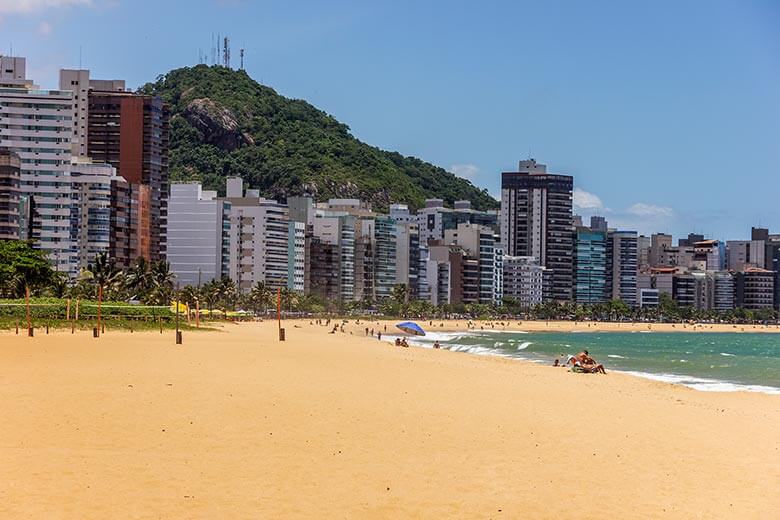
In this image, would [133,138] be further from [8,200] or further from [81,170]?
[8,200]

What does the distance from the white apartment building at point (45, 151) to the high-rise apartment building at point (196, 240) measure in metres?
39.7

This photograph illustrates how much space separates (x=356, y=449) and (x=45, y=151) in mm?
132413

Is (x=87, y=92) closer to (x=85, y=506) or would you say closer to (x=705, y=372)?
(x=705, y=372)

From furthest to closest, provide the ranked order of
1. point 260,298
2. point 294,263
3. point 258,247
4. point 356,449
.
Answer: point 294,263 → point 258,247 → point 260,298 → point 356,449

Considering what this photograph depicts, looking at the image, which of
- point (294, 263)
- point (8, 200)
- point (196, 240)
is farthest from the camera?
point (294, 263)

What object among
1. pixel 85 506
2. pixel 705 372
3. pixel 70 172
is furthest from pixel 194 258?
pixel 85 506

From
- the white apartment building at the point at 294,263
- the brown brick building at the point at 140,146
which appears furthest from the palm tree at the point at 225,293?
the white apartment building at the point at 294,263

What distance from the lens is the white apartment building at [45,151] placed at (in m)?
140

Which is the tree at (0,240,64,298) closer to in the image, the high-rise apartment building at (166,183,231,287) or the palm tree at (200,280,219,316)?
the palm tree at (200,280,219,316)

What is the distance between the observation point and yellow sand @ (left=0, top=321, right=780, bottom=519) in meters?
14.3

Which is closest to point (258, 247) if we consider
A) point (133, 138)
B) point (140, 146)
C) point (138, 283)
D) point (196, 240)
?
point (196, 240)

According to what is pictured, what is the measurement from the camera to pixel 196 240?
18138 cm

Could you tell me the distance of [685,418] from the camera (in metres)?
26.3

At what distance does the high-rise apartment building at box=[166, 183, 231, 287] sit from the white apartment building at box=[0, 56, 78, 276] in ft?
130
